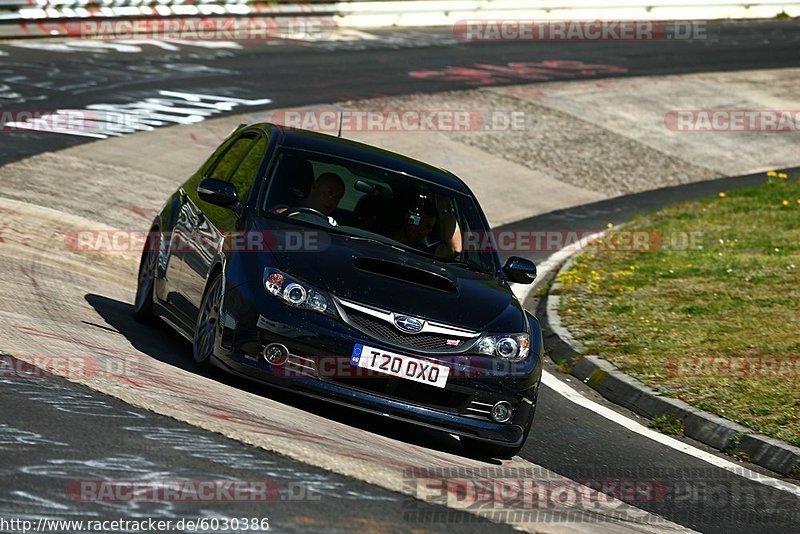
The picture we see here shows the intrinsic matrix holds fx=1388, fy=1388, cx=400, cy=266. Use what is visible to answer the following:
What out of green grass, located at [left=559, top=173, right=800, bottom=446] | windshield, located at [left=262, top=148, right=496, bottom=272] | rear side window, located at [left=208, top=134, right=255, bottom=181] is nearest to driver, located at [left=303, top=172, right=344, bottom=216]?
windshield, located at [left=262, top=148, right=496, bottom=272]

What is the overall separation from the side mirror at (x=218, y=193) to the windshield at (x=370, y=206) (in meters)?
0.21

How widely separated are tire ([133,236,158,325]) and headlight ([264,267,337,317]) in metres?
2.35

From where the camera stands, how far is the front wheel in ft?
26.0

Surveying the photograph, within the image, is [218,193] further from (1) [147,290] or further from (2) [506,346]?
(2) [506,346]

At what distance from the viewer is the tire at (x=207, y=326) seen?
793 cm

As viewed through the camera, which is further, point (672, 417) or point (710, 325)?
point (710, 325)

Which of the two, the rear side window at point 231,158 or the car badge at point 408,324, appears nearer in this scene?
the car badge at point 408,324

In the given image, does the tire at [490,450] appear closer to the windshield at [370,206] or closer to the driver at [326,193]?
the windshield at [370,206]

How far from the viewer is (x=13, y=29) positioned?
24.2 meters

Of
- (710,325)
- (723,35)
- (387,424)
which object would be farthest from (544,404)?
(723,35)

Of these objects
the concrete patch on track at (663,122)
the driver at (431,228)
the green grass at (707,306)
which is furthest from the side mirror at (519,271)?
the concrete patch on track at (663,122)

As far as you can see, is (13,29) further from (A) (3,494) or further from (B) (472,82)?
(A) (3,494)

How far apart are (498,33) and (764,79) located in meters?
6.91

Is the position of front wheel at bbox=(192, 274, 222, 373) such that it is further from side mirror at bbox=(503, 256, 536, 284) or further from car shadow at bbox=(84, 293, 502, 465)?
side mirror at bbox=(503, 256, 536, 284)
